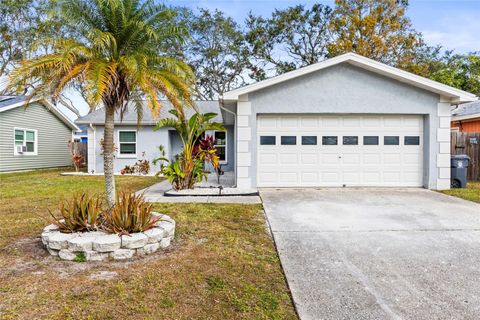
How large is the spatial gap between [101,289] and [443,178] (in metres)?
10.5

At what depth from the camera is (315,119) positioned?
10.5 meters

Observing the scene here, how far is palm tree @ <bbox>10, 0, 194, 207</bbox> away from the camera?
4.82 metres

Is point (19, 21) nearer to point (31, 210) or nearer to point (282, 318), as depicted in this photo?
point (31, 210)

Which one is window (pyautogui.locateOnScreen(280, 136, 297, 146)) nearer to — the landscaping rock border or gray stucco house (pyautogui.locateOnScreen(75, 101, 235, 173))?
gray stucco house (pyautogui.locateOnScreen(75, 101, 235, 173))

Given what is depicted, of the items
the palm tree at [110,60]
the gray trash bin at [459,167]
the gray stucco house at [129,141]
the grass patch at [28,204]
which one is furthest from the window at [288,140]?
the gray stucco house at [129,141]

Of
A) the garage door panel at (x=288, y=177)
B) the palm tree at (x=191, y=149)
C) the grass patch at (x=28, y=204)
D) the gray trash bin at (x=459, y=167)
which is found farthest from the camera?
the gray trash bin at (x=459, y=167)

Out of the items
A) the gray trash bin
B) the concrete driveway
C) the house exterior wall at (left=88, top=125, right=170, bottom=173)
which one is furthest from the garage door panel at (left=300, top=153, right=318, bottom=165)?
the house exterior wall at (left=88, top=125, right=170, bottom=173)

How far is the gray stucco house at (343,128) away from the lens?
10102 mm

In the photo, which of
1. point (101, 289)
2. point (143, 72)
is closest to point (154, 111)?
point (143, 72)

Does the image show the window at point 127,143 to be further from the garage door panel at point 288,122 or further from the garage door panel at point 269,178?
the garage door panel at point 288,122

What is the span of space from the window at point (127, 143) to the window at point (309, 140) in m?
9.37

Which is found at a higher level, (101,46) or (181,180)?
(101,46)

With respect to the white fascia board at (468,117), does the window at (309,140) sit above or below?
below

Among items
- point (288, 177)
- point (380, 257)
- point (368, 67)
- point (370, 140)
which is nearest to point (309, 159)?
point (288, 177)
